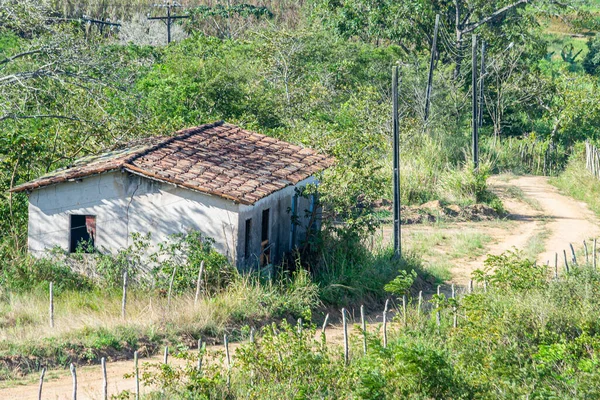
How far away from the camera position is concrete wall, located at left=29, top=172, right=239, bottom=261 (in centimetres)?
1470

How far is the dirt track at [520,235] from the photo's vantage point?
35.4 feet

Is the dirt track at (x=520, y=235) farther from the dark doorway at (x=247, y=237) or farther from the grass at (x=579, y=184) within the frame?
the dark doorway at (x=247, y=237)

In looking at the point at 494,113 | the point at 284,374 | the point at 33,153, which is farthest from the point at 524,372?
the point at 494,113

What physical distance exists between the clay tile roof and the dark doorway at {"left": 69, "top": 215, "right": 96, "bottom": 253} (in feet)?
2.64

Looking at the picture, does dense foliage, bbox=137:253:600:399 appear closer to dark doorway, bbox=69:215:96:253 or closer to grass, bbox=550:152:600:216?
dark doorway, bbox=69:215:96:253

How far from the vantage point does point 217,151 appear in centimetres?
1681

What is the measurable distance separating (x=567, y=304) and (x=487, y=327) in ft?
5.59

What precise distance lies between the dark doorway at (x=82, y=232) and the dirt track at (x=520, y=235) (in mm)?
3689

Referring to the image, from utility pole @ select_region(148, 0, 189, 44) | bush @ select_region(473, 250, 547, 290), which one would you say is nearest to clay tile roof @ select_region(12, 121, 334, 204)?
bush @ select_region(473, 250, 547, 290)

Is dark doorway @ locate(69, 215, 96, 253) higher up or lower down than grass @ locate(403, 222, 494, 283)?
higher up

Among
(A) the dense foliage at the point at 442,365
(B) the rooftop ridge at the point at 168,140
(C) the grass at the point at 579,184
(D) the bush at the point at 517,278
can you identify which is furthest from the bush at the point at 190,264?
(C) the grass at the point at 579,184

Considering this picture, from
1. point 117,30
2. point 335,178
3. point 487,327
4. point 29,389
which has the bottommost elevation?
point 29,389

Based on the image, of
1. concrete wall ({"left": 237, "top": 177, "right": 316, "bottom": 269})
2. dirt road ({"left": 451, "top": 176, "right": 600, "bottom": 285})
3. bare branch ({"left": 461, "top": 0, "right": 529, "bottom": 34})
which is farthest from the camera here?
bare branch ({"left": 461, "top": 0, "right": 529, "bottom": 34})

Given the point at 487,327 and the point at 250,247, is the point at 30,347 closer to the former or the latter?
the point at 250,247
